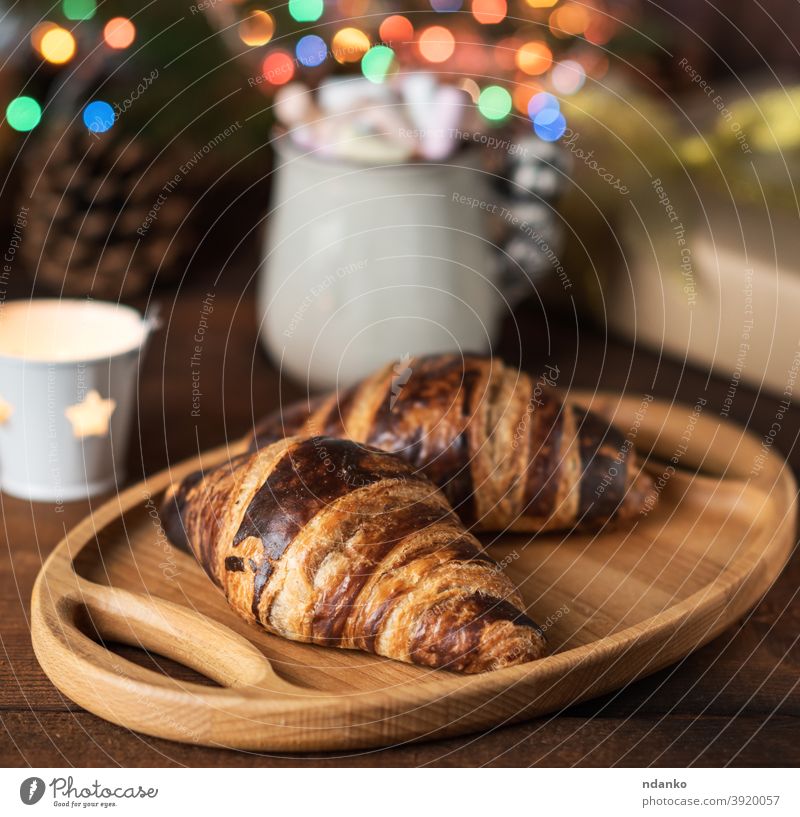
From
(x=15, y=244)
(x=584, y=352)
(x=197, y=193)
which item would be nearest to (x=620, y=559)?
(x=584, y=352)

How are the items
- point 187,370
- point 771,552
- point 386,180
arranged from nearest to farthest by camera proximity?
point 771,552
point 386,180
point 187,370

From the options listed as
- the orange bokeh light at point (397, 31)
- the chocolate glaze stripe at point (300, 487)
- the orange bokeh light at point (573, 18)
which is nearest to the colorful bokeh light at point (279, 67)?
the orange bokeh light at point (397, 31)

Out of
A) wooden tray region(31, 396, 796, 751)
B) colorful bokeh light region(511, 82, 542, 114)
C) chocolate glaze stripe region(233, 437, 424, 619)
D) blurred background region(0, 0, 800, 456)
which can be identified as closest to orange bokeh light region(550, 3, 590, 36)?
blurred background region(0, 0, 800, 456)

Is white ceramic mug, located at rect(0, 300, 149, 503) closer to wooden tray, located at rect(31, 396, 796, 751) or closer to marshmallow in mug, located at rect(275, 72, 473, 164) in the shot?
wooden tray, located at rect(31, 396, 796, 751)

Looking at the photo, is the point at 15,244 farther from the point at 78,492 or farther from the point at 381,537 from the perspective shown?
the point at 381,537

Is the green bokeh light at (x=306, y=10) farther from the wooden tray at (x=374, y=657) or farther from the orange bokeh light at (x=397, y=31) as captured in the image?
the wooden tray at (x=374, y=657)

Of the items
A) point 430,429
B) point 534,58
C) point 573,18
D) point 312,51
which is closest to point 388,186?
point 430,429
